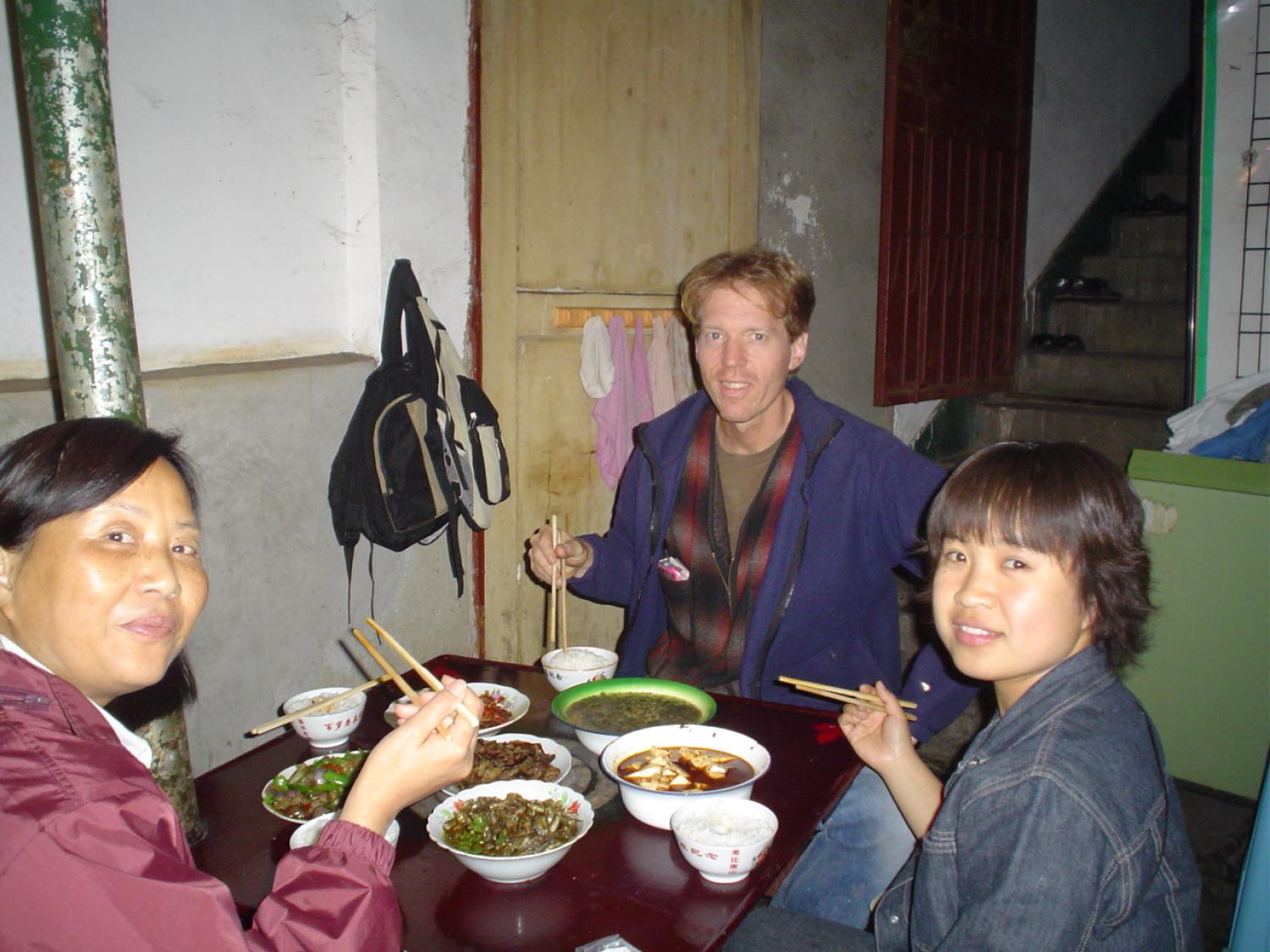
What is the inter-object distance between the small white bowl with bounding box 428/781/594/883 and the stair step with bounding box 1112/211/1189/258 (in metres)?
6.55

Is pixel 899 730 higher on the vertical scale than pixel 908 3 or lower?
lower

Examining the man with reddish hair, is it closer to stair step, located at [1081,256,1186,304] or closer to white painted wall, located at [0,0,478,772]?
white painted wall, located at [0,0,478,772]

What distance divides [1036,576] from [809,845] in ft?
3.38

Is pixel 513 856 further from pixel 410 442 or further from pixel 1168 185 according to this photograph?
pixel 1168 185

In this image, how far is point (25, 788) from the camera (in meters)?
0.92

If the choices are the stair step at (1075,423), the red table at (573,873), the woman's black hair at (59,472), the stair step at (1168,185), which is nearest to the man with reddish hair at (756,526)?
the red table at (573,873)

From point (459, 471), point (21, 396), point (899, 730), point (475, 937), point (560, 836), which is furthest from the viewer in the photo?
point (459, 471)

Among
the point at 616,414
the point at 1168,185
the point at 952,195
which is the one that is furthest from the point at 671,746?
the point at 1168,185

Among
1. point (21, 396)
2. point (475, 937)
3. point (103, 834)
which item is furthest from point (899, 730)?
point (21, 396)

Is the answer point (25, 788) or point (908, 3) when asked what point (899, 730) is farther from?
point (908, 3)

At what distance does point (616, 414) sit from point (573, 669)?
176 centimetres

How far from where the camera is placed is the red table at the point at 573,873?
1290mm

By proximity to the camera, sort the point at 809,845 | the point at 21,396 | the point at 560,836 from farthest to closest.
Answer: the point at 809,845 → the point at 21,396 → the point at 560,836

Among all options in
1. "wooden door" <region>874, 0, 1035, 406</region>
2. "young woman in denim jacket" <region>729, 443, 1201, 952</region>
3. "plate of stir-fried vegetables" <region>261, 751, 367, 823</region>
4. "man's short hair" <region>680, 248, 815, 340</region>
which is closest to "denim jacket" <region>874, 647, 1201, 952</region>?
"young woman in denim jacket" <region>729, 443, 1201, 952</region>
